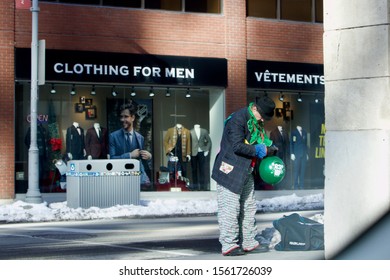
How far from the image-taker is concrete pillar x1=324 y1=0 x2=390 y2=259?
693 cm

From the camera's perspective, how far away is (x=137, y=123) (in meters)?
20.3

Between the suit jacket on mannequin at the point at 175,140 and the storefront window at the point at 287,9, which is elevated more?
the storefront window at the point at 287,9

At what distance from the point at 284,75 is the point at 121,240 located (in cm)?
1180

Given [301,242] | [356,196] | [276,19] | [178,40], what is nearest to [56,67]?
[178,40]

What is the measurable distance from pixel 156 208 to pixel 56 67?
4929 mm

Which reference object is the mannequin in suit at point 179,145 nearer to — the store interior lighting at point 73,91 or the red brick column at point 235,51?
the red brick column at point 235,51

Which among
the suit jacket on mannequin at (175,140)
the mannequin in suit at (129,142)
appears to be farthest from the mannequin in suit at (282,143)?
the mannequin in suit at (129,142)

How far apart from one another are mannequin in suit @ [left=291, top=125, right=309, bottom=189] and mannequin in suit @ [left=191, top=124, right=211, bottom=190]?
9.20ft

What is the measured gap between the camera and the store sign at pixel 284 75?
70.7 ft

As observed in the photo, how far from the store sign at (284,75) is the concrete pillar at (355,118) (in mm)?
14202

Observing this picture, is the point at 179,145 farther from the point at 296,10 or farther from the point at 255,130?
the point at 255,130

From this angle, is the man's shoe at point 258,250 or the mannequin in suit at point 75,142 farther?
the mannequin in suit at point 75,142

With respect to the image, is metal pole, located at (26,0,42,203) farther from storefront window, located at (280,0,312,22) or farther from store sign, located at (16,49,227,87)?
storefront window, located at (280,0,312,22)

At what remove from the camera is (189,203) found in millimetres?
17984
